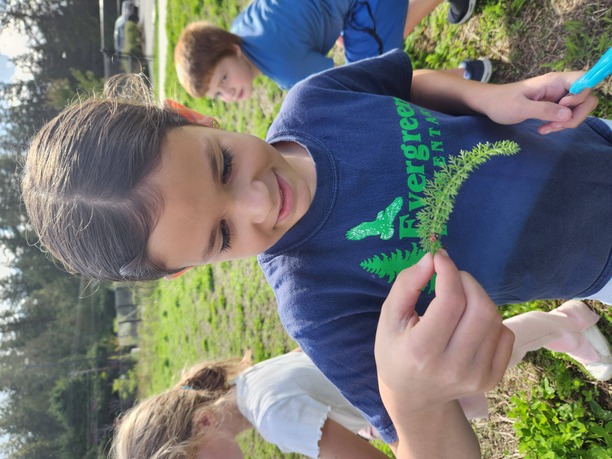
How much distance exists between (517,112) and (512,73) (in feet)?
5.55

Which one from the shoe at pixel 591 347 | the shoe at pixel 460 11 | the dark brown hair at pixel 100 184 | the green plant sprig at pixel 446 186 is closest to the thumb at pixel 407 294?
the green plant sprig at pixel 446 186

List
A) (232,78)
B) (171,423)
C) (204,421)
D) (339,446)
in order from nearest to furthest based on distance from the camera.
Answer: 1. (339,446)
2. (171,423)
3. (204,421)
4. (232,78)

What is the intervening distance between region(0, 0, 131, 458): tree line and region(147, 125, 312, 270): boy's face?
8.74 m

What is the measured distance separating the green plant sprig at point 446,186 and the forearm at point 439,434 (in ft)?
1.74

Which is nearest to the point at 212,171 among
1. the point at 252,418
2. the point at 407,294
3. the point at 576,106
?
the point at 407,294

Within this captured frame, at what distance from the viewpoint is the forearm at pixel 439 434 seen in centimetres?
122

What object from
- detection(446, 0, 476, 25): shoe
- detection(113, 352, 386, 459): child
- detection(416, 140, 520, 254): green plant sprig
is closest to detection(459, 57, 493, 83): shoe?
detection(446, 0, 476, 25): shoe

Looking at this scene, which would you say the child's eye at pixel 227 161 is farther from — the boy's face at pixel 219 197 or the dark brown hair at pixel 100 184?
the dark brown hair at pixel 100 184

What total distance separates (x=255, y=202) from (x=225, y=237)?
0.19m

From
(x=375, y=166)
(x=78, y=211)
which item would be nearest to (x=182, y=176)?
(x=78, y=211)

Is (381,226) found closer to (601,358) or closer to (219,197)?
(219,197)

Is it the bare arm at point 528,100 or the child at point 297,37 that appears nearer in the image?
the bare arm at point 528,100

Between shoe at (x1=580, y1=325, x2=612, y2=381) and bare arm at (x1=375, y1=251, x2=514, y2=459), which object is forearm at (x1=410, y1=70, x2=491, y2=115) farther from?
shoe at (x1=580, y1=325, x2=612, y2=381)

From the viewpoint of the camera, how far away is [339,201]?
1.69 m
